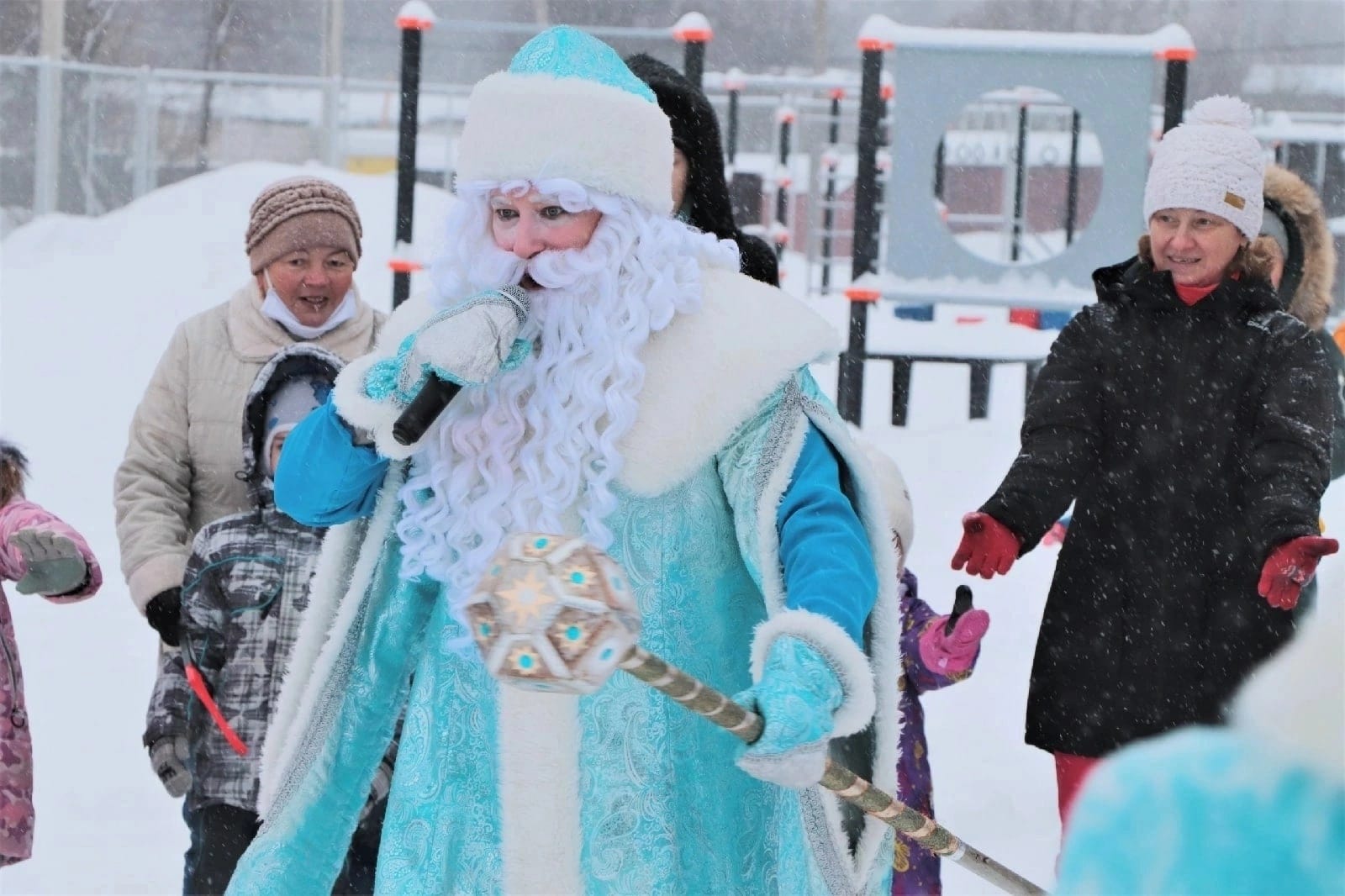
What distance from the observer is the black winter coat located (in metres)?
3.27

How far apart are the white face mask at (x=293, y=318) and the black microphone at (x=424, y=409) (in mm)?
1625

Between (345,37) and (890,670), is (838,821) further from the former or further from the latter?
(345,37)

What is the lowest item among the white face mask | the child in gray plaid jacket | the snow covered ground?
the snow covered ground

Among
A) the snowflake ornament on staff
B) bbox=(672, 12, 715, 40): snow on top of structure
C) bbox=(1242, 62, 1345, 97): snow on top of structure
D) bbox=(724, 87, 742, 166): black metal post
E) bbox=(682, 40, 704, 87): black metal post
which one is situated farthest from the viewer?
bbox=(1242, 62, 1345, 97): snow on top of structure

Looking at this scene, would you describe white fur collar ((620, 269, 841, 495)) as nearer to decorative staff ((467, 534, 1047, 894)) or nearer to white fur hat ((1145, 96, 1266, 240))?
decorative staff ((467, 534, 1047, 894))

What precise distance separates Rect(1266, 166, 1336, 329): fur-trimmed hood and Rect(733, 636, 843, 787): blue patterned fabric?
2.33 meters

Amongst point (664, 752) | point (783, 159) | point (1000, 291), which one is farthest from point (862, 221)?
point (664, 752)

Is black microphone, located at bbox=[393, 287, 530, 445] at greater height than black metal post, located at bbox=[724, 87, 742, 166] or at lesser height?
lesser

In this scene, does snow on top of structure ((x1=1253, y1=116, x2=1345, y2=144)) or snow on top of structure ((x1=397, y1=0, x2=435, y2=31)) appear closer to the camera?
snow on top of structure ((x1=397, y1=0, x2=435, y2=31))

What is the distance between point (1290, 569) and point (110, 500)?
22.8ft

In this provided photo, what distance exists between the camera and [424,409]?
7.45 feet

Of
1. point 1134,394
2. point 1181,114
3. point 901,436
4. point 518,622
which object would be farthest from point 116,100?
point 518,622

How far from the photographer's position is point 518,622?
5.45 feet

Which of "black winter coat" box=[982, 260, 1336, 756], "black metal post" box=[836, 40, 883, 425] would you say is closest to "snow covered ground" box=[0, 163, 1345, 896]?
"black metal post" box=[836, 40, 883, 425]
